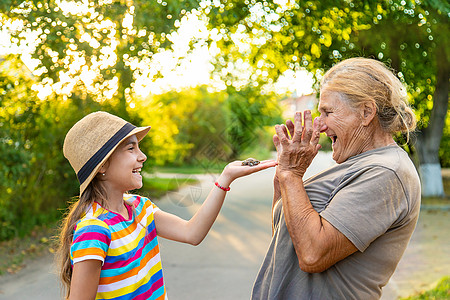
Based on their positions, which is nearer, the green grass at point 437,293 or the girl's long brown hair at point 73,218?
the girl's long brown hair at point 73,218

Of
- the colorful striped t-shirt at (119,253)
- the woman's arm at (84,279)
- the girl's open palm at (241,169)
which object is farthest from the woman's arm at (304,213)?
the woman's arm at (84,279)

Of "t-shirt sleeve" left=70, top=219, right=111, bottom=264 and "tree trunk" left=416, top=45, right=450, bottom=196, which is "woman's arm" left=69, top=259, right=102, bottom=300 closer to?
"t-shirt sleeve" left=70, top=219, right=111, bottom=264

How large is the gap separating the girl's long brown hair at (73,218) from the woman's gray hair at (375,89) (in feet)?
3.38

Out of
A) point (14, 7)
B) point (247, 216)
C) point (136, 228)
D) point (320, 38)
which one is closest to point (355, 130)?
point (136, 228)

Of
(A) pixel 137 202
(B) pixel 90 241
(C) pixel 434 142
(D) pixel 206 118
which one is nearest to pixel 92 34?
(A) pixel 137 202

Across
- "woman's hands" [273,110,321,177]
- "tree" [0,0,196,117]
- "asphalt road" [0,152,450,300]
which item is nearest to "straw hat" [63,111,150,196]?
"woman's hands" [273,110,321,177]

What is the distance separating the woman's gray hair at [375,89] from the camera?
5.93 feet

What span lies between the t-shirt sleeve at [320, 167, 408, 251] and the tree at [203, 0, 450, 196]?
4395 mm

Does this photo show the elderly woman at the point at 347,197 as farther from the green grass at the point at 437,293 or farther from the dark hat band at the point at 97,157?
the green grass at the point at 437,293

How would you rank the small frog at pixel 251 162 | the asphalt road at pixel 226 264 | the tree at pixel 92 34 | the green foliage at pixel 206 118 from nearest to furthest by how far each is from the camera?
the small frog at pixel 251 162 < the asphalt road at pixel 226 264 < the tree at pixel 92 34 < the green foliage at pixel 206 118

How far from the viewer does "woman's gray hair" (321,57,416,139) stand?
1.81m

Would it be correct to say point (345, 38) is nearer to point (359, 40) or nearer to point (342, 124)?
point (359, 40)

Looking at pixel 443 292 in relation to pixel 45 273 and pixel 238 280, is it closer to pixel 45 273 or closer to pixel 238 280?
pixel 238 280

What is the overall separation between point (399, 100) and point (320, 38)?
6383mm
